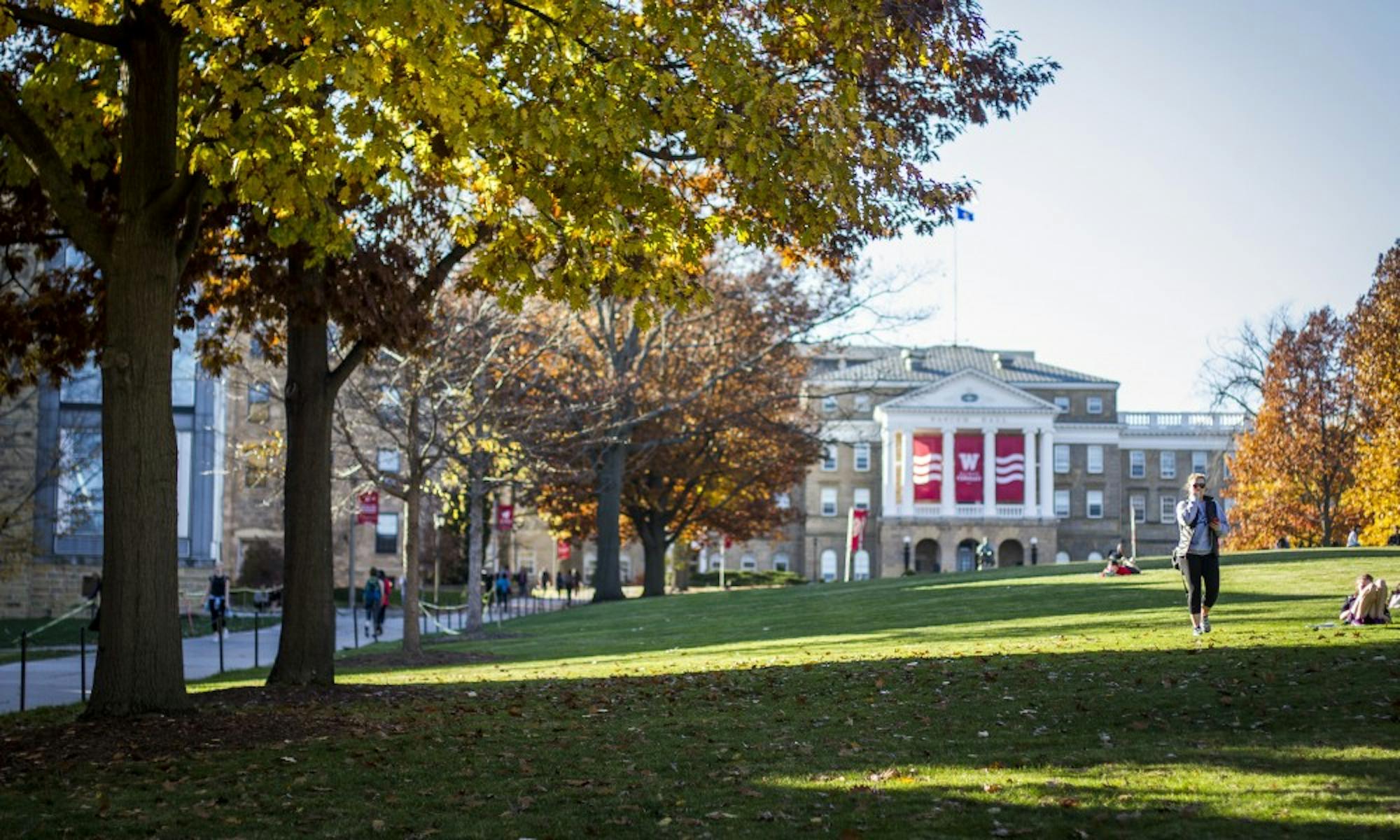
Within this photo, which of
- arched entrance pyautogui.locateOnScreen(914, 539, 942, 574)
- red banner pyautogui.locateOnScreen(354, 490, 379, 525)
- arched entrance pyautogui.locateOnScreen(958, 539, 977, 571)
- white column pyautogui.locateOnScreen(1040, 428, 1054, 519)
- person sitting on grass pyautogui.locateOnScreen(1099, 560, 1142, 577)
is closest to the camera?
person sitting on grass pyautogui.locateOnScreen(1099, 560, 1142, 577)

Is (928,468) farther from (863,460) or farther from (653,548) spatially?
(653,548)

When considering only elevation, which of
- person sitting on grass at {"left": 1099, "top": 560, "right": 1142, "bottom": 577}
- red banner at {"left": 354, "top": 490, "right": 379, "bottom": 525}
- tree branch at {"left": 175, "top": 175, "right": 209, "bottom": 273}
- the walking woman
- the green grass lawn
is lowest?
the green grass lawn

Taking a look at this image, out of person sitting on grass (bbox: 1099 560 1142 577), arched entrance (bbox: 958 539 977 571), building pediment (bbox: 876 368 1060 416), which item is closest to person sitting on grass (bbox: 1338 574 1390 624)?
person sitting on grass (bbox: 1099 560 1142 577)

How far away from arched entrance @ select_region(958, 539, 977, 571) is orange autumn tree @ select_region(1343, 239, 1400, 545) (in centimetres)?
5649

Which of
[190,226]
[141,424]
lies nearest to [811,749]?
[141,424]

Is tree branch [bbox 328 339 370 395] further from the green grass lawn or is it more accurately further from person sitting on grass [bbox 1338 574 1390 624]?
person sitting on grass [bbox 1338 574 1390 624]

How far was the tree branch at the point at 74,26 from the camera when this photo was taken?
38.9 feet

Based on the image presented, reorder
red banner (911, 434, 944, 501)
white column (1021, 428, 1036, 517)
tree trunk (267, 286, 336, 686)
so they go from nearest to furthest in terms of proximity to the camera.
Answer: tree trunk (267, 286, 336, 686)
red banner (911, 434, 944, 501)
white column (1021, 428, 1036, 517)

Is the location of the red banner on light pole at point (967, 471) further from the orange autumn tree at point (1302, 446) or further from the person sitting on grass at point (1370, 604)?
the person sitting on grass at point (1370, 604)

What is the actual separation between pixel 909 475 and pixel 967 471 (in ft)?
14.6

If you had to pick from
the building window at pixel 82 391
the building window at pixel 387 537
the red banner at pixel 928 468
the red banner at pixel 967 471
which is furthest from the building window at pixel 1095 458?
the building window at pixel 82 391

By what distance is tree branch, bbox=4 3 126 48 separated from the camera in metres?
11.9

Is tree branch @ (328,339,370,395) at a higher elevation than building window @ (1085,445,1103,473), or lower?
lower

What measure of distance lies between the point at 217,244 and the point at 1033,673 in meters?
9.10
